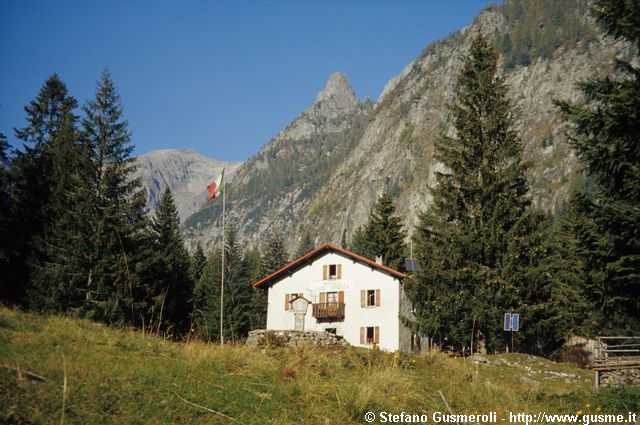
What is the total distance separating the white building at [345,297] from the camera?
139 feet

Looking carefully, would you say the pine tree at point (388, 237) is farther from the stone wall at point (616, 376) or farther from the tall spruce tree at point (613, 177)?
the tall spruce tree at point (613, 177)

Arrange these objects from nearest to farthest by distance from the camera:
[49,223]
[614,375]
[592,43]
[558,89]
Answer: [614,375]
[49,223]
[558,89]
[592,43]

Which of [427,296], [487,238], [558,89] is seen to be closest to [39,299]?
[427,296]

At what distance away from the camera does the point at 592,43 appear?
18350 centimetres

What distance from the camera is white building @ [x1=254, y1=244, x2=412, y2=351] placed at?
42.3 metres

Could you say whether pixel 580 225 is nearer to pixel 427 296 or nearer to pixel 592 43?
pixel 427 296

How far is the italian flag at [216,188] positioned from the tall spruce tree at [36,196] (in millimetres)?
11000

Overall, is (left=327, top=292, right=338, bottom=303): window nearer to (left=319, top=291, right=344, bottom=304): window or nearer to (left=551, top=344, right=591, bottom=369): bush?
(left=319, top=291, right=344, bottom=304): window

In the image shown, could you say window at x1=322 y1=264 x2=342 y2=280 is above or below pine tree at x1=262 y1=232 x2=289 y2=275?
below

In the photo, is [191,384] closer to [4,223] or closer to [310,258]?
[4,223]

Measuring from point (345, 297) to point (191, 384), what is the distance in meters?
35.8

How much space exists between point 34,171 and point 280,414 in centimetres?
3643

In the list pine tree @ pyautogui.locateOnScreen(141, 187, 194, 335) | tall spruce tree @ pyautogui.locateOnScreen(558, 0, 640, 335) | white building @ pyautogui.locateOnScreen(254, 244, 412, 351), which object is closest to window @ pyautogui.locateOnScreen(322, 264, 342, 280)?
white building @ pyautogui.locateOnScreen(254, 244, 412, 351)

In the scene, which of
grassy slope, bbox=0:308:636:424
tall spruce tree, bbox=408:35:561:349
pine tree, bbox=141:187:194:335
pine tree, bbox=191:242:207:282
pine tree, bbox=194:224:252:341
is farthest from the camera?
pine tree, bbox=191:242:207:282
